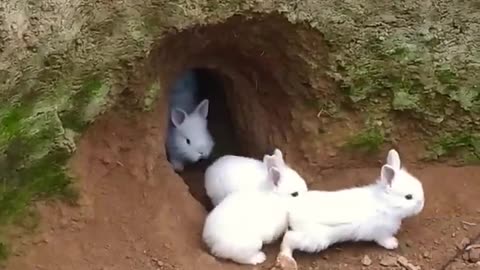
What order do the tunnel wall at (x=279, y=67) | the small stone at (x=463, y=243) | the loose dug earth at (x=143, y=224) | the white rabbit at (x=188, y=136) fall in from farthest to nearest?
the white rabbit at (x=188, y=136) < the small stone at (x=463, y=243) < the loose dug earth at (x=143, y=224) < the tunnel wall at (x=279, y=67)

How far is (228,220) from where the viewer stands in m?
4.31

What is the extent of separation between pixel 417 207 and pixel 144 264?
1.17m

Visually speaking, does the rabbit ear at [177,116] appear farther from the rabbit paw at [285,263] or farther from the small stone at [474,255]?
the small stone at [474,255]

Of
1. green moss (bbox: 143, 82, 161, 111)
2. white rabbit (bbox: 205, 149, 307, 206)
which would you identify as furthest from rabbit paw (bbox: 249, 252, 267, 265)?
green moss (bbox: 143, 82, 161, 111)

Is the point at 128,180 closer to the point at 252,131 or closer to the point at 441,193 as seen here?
the point at 252,131

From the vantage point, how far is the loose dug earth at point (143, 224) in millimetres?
4203

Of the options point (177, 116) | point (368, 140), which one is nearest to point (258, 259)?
point (368, 140)

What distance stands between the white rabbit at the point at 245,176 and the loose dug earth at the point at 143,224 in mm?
165

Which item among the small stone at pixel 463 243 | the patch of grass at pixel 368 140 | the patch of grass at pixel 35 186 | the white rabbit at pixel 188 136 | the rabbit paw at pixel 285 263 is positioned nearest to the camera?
the patch of grass at pixel 35 186

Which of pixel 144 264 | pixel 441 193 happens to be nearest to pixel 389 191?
pixel 441 193

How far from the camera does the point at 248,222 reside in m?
4.34

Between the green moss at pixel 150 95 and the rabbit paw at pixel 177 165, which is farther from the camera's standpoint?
the rabbit paw at pixel 177 165

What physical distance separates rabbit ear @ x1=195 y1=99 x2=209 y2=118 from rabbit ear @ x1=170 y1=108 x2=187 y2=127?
79mm

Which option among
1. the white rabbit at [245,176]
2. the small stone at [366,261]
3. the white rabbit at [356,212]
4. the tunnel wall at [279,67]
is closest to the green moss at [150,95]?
the tunnel wall at [279,67]
